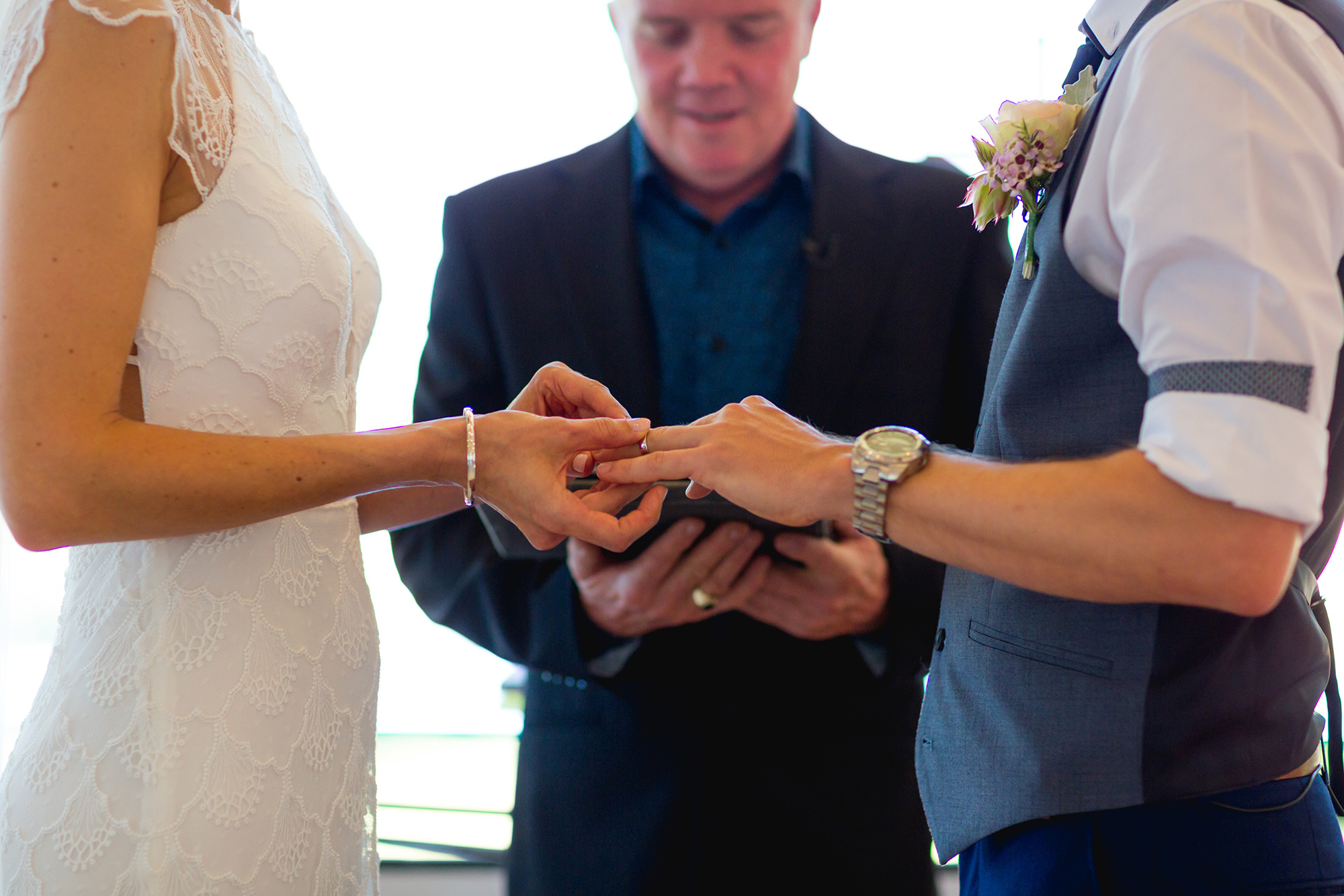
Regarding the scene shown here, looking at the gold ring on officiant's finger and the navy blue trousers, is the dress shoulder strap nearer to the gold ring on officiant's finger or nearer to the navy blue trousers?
the gold ring on officiant's finger

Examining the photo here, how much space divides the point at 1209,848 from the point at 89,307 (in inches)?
48.2

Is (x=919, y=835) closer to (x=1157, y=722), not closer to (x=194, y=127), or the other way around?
(x=1157, y=722)

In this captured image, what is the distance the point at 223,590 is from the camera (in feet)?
3.76

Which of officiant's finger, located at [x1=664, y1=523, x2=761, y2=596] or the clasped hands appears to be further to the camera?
officiant's finger, located at [x1=664, y1=523, x2=761, y2=596]

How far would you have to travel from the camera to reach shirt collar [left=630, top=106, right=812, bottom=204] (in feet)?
6.49

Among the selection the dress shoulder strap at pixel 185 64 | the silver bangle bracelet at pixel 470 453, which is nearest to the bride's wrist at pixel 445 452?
the silver bangle bracelet at pixel 470 453

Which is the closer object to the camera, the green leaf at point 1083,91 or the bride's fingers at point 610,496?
the green leaf at point 1083,91

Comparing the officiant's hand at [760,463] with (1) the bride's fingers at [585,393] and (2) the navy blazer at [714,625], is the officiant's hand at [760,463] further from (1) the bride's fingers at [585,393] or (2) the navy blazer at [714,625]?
(2) the navy blazer at [714,625]

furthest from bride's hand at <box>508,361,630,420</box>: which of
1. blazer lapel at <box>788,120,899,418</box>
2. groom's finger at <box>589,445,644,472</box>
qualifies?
blazer lapel at <box>788,120,899,418</box>

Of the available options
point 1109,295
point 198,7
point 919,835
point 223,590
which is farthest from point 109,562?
point 919,835

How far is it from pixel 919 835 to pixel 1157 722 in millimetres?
957

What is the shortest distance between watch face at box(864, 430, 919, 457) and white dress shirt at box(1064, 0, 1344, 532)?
0.80ft

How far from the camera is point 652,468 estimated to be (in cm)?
132

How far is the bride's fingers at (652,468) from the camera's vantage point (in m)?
1.28
